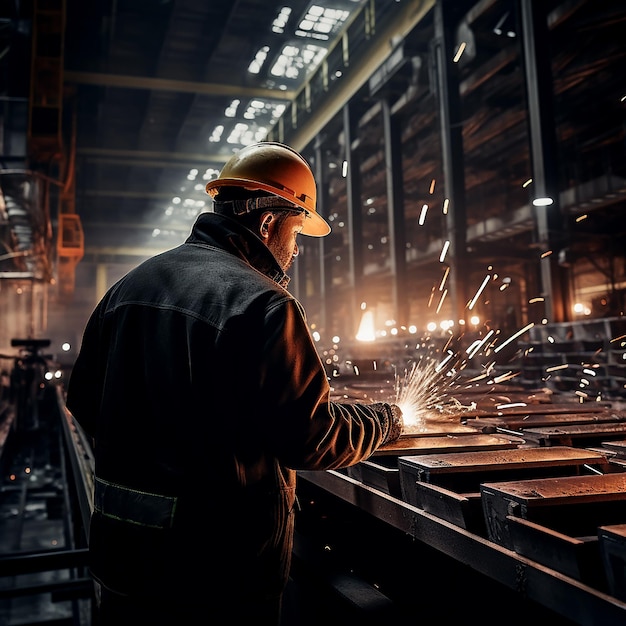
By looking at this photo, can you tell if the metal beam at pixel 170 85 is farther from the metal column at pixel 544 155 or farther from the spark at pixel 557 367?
the spark at pixel 557 367

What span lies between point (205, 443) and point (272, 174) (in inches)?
31.7

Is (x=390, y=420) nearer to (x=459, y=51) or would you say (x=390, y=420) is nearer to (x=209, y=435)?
(x=209, y=435)

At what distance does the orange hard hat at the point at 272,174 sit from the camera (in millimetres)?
1642

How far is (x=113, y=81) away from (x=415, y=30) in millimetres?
6583

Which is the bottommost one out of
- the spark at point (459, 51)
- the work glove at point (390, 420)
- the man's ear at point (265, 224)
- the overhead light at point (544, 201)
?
the work glove at point (390, 420)

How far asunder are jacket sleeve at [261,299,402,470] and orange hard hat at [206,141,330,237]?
49cm

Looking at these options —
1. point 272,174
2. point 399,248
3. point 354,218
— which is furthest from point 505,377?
point 354,218

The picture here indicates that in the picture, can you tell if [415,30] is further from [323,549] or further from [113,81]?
[323,549]

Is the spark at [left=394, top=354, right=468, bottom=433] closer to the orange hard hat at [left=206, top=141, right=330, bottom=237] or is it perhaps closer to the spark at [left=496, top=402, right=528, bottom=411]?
the spark at [left=496, top=402, right=528, bottom=411]

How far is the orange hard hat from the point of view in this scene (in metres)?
1.64

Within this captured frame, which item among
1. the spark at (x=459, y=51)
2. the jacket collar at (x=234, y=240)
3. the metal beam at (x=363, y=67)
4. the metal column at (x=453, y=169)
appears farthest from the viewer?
the metal beam at (x=363, y=67)

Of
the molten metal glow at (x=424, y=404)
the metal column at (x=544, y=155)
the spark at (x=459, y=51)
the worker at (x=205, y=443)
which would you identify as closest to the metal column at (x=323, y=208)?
the spark at (x=459, y=51)

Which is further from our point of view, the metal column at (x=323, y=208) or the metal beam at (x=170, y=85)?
the metal column at (x=323, y=208)

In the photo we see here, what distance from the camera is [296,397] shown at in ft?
4.06
